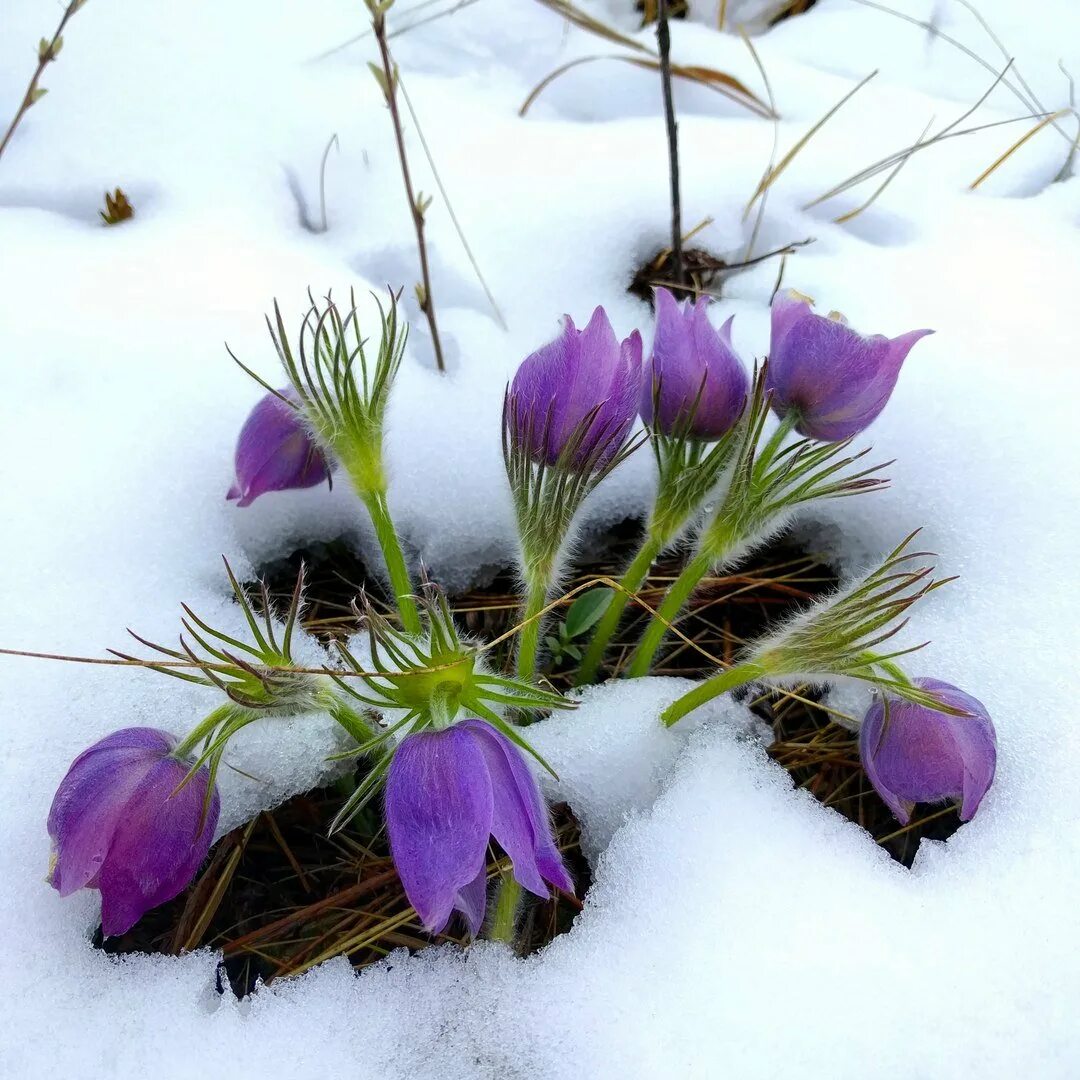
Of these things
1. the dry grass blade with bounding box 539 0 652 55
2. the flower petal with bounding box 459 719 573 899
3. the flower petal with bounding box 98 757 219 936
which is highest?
the dry grass blade with bounding box 539 0 652 55

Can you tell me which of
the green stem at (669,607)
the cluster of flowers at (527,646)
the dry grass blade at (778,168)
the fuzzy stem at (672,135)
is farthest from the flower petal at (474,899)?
the dry grass blade at (778,168)

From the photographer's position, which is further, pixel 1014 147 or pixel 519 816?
pixel 1014 147

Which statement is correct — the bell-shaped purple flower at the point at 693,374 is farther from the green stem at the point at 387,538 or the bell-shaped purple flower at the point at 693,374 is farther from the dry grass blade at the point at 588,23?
the dry grass blade at the point at 588,23

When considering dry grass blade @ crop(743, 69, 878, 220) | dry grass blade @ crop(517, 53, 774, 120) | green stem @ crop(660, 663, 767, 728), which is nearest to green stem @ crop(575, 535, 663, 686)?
green stem @ crop(660, 663, 767, 728)

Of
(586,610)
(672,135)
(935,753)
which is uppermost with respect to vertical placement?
(672,135)

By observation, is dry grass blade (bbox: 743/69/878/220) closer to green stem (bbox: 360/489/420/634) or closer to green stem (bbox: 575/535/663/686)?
green stem (bbox: 575/535/663/686)

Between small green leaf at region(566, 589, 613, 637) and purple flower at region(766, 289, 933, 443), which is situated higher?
purple flower at region(766, 289, 933, 443)

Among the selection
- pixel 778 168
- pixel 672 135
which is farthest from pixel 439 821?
pixel 778 168

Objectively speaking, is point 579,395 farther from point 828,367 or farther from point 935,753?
point 935,753
